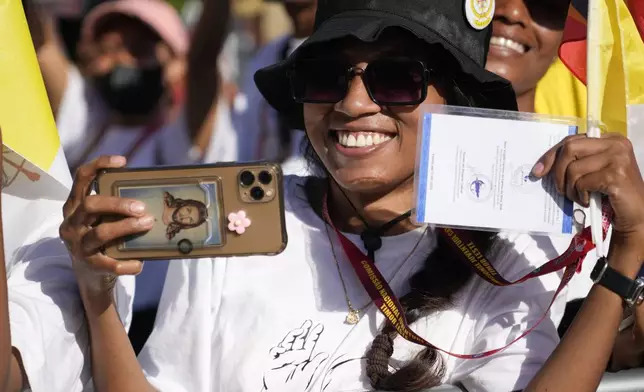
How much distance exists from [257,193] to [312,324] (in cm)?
53

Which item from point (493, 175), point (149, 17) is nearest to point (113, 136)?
point (149, 17)

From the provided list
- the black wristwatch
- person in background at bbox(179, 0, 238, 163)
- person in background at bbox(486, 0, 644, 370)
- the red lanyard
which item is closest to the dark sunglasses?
the red lanyard

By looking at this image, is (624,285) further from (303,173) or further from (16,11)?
(16,11)

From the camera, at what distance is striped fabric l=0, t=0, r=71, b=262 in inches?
94.6

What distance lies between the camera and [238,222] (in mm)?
1970

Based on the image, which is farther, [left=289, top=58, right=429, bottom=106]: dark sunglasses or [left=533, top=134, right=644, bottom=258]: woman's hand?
[left=289, top=58, right=429, bottom=106]: dark sunglasses

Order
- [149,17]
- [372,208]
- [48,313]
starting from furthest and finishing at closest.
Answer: [149,17], [372,208], [48,313]

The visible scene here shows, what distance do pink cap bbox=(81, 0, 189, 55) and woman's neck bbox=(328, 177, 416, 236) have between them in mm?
1984

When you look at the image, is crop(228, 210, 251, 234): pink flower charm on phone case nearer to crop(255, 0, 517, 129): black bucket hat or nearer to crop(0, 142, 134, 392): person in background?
crop(0, 142, 134, 392): person in background

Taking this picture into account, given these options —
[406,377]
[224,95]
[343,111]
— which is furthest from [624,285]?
[224,95]

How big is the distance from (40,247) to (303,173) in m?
0.87

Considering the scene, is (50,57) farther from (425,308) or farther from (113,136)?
(425,308)

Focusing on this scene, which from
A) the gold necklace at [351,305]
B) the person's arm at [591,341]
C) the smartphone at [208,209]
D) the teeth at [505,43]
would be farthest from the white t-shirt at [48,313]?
the teeth at [505,43]

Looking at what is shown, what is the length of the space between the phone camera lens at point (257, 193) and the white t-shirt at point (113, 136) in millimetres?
2295
